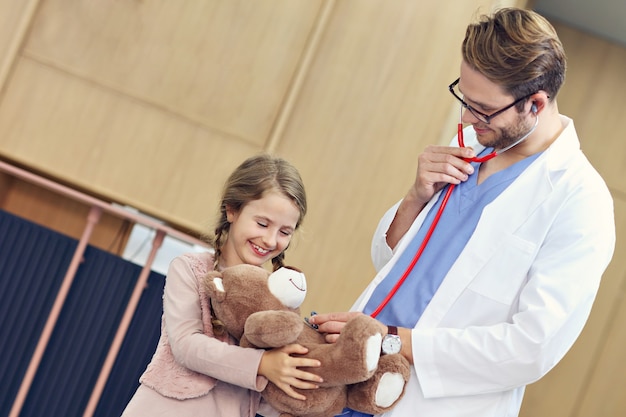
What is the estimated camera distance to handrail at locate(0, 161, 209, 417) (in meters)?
3.11

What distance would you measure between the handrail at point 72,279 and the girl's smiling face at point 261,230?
1249 mm

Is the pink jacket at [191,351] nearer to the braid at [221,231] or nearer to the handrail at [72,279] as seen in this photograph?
the braid at [221,231]

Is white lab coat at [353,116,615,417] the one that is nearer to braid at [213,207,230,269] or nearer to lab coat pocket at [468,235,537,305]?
lab coat pocket at [468,235,537,305]

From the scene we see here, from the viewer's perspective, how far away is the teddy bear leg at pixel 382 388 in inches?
61.6

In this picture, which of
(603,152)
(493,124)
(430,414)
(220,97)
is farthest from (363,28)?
(430,414)

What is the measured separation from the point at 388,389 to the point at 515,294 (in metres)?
0.31

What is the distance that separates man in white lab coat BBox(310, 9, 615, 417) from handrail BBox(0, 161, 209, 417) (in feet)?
4.84

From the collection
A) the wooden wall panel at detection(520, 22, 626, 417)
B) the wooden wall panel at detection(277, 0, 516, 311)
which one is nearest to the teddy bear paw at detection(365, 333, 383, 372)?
the wooden wall panel at detection(277, 0, 516, 311)

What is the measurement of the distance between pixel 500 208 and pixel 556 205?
11 cm

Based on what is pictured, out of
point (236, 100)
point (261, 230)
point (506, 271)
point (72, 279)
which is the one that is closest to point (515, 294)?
point (506, 271)

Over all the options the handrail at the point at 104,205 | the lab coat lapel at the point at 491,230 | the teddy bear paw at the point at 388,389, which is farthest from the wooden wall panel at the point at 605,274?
the teddy bear paw at the point at 388,389

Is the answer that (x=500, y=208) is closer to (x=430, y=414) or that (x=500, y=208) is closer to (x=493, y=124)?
(x=493, y=124)

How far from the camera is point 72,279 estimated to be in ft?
10.6

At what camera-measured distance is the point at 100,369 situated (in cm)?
321
